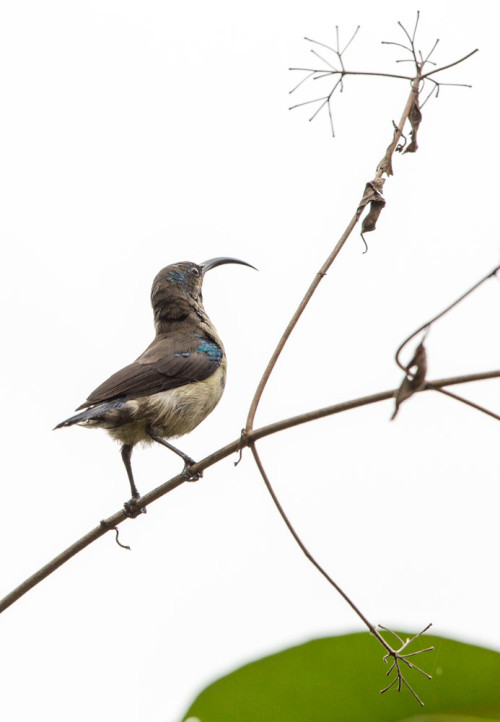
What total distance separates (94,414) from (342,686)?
2.65m

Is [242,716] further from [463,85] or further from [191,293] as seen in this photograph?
[191,293]

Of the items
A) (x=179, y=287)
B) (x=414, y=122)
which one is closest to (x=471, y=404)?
(x=414, y=122)

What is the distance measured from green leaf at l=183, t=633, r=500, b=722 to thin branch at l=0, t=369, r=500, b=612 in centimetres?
55

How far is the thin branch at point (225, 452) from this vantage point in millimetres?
1983

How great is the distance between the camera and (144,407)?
5191mm

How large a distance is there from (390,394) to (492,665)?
0.79 meters

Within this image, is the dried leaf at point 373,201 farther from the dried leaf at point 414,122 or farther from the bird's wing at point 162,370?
the bird's wing at point 162,370

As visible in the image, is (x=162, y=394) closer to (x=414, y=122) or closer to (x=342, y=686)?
(x=414, y=122)

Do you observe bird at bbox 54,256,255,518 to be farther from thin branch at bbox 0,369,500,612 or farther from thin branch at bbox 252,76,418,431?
thin branch at bbox 252,76,418,431

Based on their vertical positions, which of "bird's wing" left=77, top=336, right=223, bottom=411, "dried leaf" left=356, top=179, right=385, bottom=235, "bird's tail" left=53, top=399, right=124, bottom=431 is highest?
"bird's wing" left=77, top=336, right=223, bottom=411

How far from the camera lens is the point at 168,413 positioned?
525 cm

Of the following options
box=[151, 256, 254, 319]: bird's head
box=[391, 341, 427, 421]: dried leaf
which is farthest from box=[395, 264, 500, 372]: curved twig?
box=[151, 256, 254, 319]: bird's head

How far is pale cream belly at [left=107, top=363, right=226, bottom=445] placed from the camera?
5.20 meters

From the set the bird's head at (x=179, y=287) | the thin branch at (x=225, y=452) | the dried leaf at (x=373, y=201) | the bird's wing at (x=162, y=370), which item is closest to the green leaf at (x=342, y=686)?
the thin branch at (x=225, y=452)
